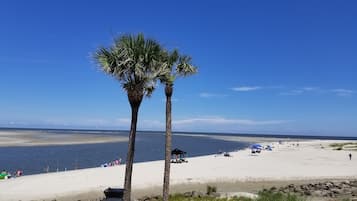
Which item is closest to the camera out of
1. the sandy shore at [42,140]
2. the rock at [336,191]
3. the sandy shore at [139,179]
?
the rock at [336,191]

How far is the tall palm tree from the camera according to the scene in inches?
592

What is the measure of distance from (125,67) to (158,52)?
1.46 m

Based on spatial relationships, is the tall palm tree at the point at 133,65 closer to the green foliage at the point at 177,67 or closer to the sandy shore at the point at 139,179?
the green foliage at the point at 177,67

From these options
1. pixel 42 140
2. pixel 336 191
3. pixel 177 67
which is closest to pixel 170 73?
pixel 177 67

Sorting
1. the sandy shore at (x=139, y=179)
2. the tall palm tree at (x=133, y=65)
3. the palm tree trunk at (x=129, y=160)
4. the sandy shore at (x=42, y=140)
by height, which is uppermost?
the tall palm tree at (x=133, y=65)

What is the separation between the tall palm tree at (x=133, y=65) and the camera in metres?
15.0

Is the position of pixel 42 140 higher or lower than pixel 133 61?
lower

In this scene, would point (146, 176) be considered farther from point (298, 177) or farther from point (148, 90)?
point (148, 90)

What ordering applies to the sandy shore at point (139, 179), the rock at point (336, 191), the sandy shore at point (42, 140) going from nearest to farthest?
the rock at point (336, 191) → the sandy shore at point (139, 179) → the sandy shore at point (42, 140)

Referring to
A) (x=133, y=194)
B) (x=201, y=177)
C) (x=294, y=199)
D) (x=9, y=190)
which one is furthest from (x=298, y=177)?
(x=9, y=190)

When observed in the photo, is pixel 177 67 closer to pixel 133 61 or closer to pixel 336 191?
pixel 133 61

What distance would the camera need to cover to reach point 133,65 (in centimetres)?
1510

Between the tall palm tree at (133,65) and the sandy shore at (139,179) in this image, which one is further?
the sandy shore at (139,179)

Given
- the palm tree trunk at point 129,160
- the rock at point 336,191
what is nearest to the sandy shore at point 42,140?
the rock at point 336,191
